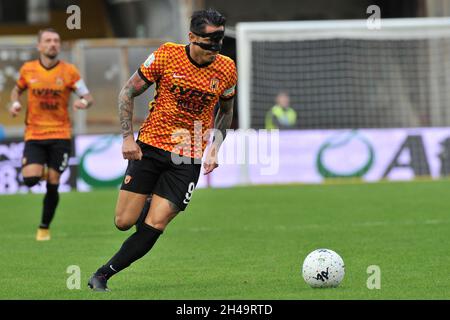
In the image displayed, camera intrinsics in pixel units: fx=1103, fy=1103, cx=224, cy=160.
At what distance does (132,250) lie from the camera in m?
8.50

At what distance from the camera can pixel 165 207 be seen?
8.58 m

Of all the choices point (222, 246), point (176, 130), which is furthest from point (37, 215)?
point (176, 130)

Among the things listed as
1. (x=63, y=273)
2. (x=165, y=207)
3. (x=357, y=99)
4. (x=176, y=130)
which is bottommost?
(x=63, y=273)

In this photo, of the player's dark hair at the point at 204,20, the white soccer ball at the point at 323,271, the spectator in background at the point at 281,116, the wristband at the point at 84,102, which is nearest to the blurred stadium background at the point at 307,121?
the spectator in background at the point at 281,116

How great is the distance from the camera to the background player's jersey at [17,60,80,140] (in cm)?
1353

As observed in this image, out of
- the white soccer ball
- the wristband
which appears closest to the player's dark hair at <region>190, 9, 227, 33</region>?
the white soccer ball

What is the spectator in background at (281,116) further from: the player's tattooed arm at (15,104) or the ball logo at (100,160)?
the player's tattooed arm at (15,104)

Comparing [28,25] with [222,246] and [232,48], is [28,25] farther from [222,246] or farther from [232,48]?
[222,246]

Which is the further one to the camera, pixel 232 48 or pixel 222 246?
pixel 232 48

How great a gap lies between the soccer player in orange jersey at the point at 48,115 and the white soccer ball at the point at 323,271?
543 cm

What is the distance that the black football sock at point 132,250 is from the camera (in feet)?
27.9

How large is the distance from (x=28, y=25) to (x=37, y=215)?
21.2 m

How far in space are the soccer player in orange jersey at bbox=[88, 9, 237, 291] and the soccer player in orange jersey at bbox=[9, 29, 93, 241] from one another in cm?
456

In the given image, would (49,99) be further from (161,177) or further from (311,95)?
(311,95)
